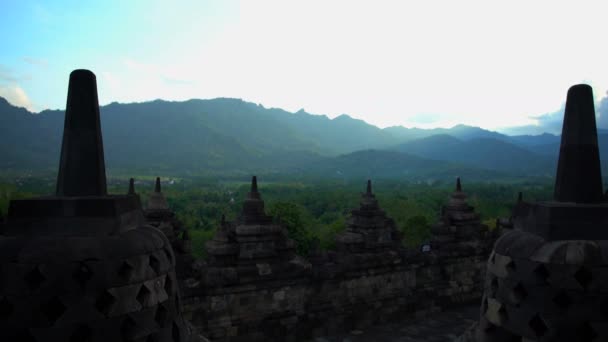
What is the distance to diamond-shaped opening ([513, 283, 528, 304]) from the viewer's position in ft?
13.1

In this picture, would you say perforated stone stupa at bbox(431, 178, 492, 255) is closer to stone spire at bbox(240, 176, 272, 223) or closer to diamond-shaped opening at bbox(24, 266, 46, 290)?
stone spire at bbox(240, 176, 272, 223)

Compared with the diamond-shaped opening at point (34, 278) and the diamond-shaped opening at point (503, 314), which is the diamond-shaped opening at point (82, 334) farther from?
the diamond-shaped opening at point (503, 314)

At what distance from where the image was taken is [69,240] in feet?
11.3

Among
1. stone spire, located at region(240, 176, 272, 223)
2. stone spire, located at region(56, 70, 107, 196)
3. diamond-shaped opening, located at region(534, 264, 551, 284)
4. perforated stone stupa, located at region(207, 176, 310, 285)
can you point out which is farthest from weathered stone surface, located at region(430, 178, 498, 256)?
stone spire, located at region(56, 70, 107, 196)

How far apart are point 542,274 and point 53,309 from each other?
395cm

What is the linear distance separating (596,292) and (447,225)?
889cm

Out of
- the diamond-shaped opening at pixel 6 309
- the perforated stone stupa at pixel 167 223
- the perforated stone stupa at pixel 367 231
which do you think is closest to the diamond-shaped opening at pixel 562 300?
the diamond-shaped opening at pixel 6 309

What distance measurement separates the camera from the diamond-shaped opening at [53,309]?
3.26 m

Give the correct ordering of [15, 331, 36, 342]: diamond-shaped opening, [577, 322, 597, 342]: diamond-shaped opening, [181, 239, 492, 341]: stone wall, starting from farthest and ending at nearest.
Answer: [181, 239, 492, 341]: stone wall < [577, 322, 597, 342]: diamond-shaped opening < [15, 331, 36, 342]: diamond-shaped opening

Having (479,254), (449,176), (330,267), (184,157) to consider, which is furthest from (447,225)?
(184,157)

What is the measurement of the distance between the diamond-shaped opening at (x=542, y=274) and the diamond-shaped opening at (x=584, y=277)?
21 centimetres

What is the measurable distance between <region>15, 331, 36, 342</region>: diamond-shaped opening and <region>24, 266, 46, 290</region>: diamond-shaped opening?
12.8 inches

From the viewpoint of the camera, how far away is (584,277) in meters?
3.77

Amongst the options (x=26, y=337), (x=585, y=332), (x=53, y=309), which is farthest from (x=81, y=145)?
(x=585, y=332)
